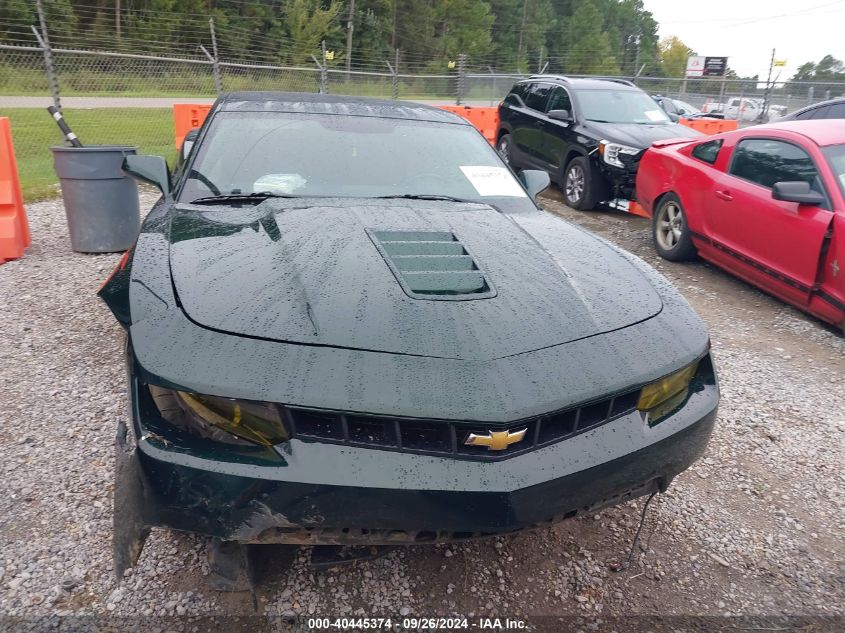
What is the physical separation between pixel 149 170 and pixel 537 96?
25.7 ft

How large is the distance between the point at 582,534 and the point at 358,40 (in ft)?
153

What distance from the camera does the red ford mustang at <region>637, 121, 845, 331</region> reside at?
453 centimetres

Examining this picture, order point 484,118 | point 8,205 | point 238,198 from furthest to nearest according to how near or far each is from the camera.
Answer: point 484,118 < point 8,205 < point 238,198

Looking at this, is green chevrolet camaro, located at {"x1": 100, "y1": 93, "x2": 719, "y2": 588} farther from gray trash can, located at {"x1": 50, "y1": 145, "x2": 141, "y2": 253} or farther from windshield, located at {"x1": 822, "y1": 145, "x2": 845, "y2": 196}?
gray trash can, located at {"x1": 50, "y1": 145, "x2": 141, "y2": 253}

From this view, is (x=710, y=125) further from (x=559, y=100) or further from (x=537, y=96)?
(x=559, y=100)

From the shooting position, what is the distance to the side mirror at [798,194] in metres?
4.54

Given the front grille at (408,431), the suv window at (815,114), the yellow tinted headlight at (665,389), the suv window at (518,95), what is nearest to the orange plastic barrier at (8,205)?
the front grille at (408,431)

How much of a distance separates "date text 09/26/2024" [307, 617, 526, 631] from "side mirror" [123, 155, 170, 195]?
7.21 ft

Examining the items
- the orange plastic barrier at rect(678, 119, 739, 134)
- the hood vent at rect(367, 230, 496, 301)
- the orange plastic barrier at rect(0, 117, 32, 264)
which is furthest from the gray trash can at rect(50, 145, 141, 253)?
the orange plastic barrier at rect(678, 119, 739, 134)

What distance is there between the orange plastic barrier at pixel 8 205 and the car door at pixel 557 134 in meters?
6.50

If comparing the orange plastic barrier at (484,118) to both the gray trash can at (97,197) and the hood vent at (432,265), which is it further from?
the hood vent at (432,265)

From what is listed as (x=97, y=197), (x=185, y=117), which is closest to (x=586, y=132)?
(x=185, y=117)

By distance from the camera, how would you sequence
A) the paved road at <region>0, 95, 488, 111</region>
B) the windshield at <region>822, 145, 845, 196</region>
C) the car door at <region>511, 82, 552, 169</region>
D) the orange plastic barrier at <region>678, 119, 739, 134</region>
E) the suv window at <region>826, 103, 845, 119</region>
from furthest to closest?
1. the orange plastic barrier at <region>678, 119, 739, 134</region>
2. the paved road at <region>0, 95, 488, 111</region>
3. the car door at <region>511, 82, 552, 169</region>
4. the suv window at <region>826, 103, 845, 119</region>
5. the windshield at <region>822, 145, 845, 196</region>

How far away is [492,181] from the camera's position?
331 cm
